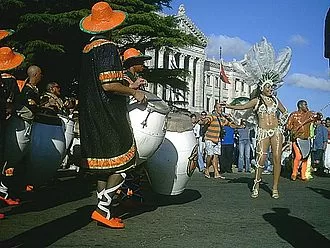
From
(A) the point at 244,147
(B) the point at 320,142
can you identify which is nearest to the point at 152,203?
(A) the point at 244,147

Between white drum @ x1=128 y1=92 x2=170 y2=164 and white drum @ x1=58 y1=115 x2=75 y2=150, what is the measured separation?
2301mm

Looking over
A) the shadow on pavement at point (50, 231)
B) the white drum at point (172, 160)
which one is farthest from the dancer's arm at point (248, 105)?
the shadow on pavement at point (50, 231)

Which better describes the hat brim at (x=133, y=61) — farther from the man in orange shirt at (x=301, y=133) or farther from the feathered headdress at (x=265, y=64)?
the man in orange shirt at (x=301, y=133)

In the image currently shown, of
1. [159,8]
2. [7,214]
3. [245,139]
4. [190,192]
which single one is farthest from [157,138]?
[159,8]

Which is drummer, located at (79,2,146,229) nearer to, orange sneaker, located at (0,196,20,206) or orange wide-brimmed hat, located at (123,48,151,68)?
orange wide-brimmed hat, located at (123,48,151,68)

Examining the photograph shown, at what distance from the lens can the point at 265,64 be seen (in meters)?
10.7

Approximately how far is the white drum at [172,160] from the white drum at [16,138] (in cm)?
159

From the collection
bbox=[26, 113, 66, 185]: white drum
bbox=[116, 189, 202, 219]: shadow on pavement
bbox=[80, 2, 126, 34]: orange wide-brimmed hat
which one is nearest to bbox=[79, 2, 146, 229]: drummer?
bbox=[80, 2, 126, 34]: orange wide-brimmed hat

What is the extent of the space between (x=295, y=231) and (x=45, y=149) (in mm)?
3265

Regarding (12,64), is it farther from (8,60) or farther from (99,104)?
(99,104)

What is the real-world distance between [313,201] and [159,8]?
1702 cm

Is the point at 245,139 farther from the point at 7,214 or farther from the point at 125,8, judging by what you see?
the point at 7,214

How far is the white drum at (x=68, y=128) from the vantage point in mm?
8495

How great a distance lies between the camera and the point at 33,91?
298 inches
